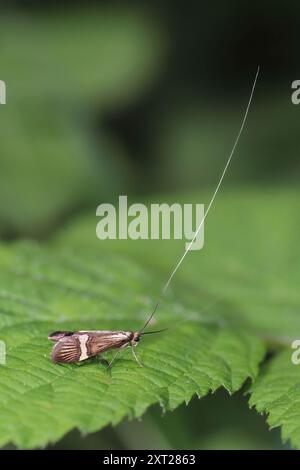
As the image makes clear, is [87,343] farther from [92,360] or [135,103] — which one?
[135,103]

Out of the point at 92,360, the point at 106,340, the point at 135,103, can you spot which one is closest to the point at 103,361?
the point at 92,360

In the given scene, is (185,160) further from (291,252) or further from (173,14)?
(291,252)

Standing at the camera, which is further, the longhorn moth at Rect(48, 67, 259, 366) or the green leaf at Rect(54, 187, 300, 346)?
the green leaf at Rect(54, 187, 300, 346)

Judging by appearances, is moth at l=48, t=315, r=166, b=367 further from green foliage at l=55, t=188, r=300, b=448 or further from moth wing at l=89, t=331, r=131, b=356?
green foliage at l=55, t=188, r=300, b=448

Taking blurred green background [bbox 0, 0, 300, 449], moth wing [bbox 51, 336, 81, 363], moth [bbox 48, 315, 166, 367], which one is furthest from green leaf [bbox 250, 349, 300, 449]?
blurred green background [bbox 0, 0, 300, 449]

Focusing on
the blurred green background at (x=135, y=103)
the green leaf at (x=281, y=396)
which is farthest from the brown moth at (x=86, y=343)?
the blurred green background at (x=135, y=103)

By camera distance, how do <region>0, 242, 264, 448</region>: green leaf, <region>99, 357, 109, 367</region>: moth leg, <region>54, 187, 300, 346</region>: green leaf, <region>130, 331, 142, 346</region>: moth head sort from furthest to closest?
1. <region>54, 187, 300, 346</region>: green leaf
2. <region>130, 331, 142, 346</region>: moth head
3. <region>99, 357, 109, 367</region>: moth leg
4. <region>0, 242, 264, 448</region>: green leaf

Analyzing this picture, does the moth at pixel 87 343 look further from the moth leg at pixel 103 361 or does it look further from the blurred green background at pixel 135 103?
the blurred green background at pixel 135 103

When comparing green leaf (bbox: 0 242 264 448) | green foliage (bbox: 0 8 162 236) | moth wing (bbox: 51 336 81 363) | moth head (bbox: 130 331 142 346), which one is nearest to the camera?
green leaf (bbox: 0 242 264 448)
